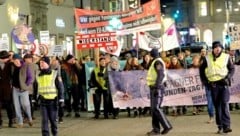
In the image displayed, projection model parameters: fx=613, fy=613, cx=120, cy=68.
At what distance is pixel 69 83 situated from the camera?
18781 mm

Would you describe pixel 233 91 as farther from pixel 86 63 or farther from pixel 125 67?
pixel 86 63

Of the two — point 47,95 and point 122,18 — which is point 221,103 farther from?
point 122,18

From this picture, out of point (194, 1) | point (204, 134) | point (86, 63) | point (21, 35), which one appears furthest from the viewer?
point (194, 1)

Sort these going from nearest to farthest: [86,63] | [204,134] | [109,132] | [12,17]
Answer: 1. [204,134]
2. [109,132]
3. [86,63]
4. [12,17]

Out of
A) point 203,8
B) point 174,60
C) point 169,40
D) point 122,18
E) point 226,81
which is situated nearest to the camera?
point 226,81

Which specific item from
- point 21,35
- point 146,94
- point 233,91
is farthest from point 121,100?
point 21,35

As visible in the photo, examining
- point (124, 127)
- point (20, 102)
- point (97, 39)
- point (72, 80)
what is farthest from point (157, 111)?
point (97, 39)

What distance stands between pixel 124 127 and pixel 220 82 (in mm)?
3187

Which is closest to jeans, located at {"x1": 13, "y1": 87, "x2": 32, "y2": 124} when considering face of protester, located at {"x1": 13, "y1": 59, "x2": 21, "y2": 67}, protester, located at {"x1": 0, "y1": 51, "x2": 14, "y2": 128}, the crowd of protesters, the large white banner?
the crowd of protesters

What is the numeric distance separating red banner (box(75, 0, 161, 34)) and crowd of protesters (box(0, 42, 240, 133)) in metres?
1.16

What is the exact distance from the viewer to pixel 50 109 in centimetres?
1268

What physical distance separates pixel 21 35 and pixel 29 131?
20.7 feet

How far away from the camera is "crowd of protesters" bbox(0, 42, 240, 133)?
15.8m

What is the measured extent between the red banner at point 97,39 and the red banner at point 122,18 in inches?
8.9
